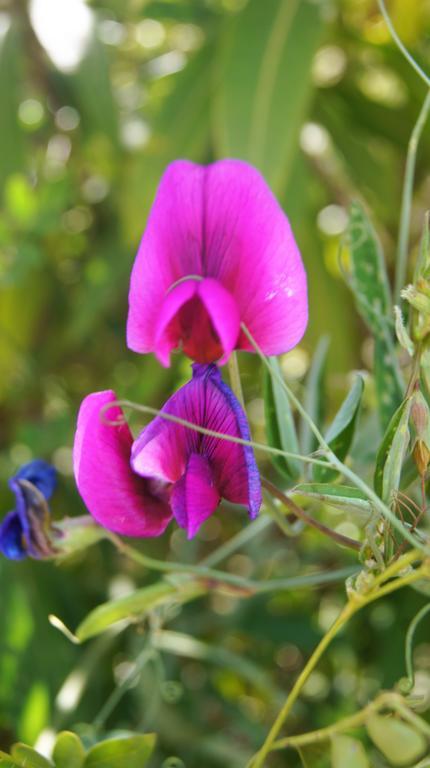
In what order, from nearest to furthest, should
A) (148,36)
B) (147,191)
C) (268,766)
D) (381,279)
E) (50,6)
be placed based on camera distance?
(381,279)
(268,766)
(147,191)
(50,6)
(148,36)

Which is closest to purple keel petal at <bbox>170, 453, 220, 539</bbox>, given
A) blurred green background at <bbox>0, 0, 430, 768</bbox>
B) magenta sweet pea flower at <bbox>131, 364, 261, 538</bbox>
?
magenta sweet pea flower at <bbox>131, 364, 261, 538</bbox>

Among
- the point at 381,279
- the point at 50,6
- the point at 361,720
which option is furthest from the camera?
the point at 50,6

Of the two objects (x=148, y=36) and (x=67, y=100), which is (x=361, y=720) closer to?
(x=67, y=100)

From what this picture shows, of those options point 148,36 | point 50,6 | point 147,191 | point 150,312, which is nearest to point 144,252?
point 150,312

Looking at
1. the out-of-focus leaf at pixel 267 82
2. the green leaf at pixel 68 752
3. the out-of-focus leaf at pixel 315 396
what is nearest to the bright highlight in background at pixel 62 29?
the out-of-focus leaf at pixel 267 82

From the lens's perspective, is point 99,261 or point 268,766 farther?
point 99,261

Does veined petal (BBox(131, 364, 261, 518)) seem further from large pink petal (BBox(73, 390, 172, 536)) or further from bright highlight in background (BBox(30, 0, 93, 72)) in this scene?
bright highlight in background (BBox(30, 0, 93, 72))

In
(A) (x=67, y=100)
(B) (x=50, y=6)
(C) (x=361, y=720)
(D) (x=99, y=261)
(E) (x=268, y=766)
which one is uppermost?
(B) (x=50, y=6)
